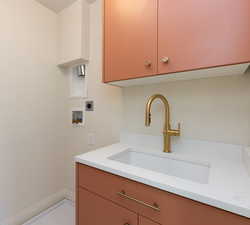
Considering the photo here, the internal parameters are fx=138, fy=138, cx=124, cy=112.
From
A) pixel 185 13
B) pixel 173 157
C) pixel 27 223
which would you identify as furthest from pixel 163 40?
pixel 27 223

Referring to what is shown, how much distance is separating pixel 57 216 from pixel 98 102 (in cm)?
125

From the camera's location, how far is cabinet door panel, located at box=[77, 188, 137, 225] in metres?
0.65

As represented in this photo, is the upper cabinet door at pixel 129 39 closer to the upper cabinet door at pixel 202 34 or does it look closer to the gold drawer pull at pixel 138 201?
the upper cabinet door at pixel 202 34

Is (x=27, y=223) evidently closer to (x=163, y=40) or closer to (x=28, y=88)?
(x=28, y=88)

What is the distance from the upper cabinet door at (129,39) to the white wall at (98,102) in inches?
15.0

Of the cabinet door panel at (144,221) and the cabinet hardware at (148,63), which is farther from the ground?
the cabinet hardware at (148,63)

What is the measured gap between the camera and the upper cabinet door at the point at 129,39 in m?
0.80

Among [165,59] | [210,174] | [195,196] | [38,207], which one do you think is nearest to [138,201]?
[195,196]

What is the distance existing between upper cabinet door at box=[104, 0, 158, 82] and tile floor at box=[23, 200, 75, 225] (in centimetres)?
143

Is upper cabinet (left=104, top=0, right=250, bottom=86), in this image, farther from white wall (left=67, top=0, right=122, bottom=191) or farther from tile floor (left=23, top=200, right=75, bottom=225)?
tile floor (left=23, top=200, right=75, bottom=225)

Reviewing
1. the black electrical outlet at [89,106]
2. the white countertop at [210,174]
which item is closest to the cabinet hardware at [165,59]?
the white countertop at [210,174]

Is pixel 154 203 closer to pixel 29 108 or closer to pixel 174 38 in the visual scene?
pixel 174 38

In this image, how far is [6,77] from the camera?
121cm

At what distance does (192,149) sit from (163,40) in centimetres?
73
